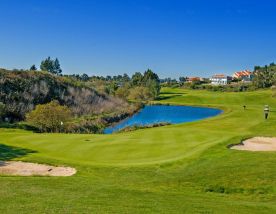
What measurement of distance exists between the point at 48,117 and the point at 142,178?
2498cm

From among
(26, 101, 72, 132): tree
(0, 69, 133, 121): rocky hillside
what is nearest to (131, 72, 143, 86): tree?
(0, 69, 133, 121): rocky hillside

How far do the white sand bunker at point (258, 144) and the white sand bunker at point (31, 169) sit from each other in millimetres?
8087

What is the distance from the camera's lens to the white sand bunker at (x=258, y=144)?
17.7m

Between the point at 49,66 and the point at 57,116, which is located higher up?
the point at 49,66

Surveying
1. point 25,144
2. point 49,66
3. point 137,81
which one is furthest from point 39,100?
point 137,81

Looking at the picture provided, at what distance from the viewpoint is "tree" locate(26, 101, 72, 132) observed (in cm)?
3608

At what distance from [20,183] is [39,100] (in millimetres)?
47870

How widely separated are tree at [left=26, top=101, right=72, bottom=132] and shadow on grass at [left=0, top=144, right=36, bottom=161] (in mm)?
17843

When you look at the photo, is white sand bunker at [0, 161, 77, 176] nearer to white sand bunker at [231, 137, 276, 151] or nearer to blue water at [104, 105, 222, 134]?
white sand bunker at [231, 137, 276, 151]

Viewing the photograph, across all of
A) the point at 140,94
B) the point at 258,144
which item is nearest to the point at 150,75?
the point at 140,94

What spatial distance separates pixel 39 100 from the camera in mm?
57281

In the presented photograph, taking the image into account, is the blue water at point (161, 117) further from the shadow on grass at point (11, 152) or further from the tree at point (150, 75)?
the tree at point (150, 75)

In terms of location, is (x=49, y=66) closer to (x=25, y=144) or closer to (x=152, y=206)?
(x=25, y=144)

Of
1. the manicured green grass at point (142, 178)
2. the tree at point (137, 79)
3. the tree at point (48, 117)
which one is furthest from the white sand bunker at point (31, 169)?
the tree at point (137, 79)
